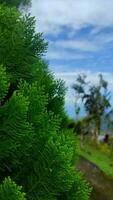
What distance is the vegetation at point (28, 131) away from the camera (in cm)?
573

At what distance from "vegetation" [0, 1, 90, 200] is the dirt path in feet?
94.1

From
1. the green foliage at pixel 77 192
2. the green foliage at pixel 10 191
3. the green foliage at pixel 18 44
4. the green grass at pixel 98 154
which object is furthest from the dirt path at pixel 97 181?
the green foliage at pixel 10 191

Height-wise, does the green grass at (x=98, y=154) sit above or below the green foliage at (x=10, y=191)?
below

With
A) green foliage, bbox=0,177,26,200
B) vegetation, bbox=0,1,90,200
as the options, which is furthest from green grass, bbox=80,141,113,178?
green foliage, bbox=0,177,26,200

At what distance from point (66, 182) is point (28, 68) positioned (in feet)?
4.75

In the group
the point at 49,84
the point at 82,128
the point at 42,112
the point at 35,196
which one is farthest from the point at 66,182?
the point at 82,128

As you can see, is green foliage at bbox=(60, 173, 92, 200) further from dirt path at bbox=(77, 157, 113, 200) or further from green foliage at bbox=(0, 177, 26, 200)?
dirt path at bbox=(77, 157, 113, 200)

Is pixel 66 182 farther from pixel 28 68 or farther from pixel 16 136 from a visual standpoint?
pixel 28 68

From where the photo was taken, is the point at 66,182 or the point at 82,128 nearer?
the point at 66,182

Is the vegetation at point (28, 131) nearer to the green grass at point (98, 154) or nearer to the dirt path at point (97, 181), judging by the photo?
the dirt path at point (97, 181)

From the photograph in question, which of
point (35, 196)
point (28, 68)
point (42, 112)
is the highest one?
point (28, 68)

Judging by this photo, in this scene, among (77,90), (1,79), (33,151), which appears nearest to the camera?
(1,79)

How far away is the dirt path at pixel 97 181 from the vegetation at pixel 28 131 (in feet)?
94.1

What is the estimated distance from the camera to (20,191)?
19.3 feet
